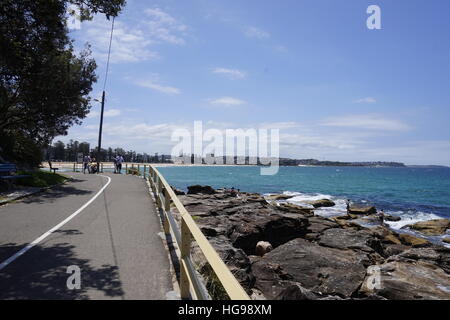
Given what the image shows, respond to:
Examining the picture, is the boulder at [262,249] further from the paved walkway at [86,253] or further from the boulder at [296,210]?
the boulder at [296,210]

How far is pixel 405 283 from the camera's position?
8953 mm

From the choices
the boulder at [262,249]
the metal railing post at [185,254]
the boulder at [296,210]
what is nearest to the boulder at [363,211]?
the boulder at [296,210]

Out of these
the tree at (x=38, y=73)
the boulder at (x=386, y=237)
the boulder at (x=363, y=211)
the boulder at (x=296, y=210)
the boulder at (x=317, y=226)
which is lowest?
the boulder at (x=363, y=211)

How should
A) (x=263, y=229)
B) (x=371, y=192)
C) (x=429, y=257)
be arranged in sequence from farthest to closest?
1. (x=371, y=192)
2. (x=263, y=229)
3. (x=429, y=257)

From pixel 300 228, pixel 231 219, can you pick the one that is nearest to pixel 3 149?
pixel 231 219

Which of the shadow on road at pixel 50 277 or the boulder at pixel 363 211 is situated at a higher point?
the shadow on road at pixel 50 277

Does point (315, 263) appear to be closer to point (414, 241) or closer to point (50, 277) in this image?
point (50, 277)

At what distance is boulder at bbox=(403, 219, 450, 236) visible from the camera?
82.5 feet

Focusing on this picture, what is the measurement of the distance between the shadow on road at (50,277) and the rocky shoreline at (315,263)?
6.48 ft

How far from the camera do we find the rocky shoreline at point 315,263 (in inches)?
341

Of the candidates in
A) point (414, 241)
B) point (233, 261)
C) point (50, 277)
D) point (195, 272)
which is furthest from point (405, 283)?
point (414, 241)

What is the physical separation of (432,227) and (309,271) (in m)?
21.2

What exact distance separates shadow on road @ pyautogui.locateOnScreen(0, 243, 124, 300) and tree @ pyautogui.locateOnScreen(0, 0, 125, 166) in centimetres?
704

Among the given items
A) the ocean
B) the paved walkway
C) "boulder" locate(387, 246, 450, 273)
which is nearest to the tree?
the paved walkway
